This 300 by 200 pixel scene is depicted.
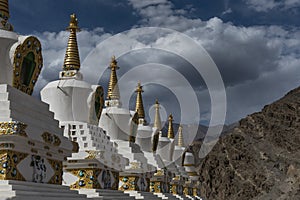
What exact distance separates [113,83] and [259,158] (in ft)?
143

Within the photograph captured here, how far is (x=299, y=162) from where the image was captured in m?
51.5

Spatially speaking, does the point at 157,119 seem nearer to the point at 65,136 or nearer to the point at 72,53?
the point at 72,53

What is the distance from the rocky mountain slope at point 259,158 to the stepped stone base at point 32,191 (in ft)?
141

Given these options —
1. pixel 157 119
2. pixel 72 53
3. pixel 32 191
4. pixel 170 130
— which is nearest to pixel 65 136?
pixel 72 53

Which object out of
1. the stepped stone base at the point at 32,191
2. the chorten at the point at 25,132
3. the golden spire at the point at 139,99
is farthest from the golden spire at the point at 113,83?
the stepped stone base at the point at 32,191

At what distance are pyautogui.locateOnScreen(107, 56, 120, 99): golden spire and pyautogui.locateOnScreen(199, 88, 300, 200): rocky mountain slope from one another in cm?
3499

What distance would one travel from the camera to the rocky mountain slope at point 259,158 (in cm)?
5237

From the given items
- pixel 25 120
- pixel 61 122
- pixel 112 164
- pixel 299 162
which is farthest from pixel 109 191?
pixel 299 162

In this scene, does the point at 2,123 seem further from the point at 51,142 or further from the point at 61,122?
the point at 61,122

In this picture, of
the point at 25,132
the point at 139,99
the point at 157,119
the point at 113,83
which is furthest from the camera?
the point at 157,119

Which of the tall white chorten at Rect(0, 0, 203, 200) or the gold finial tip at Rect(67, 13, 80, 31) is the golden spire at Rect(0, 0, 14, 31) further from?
the gold finial tip at Rect(67, 13, 80, 31)

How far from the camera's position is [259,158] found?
58094 millimetres

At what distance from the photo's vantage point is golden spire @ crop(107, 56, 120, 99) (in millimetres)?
18172

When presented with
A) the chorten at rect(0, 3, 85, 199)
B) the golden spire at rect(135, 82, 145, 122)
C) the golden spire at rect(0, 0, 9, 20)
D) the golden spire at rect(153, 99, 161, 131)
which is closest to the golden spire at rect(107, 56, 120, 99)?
the golden spire at rect(135, 82, 145, 122)
